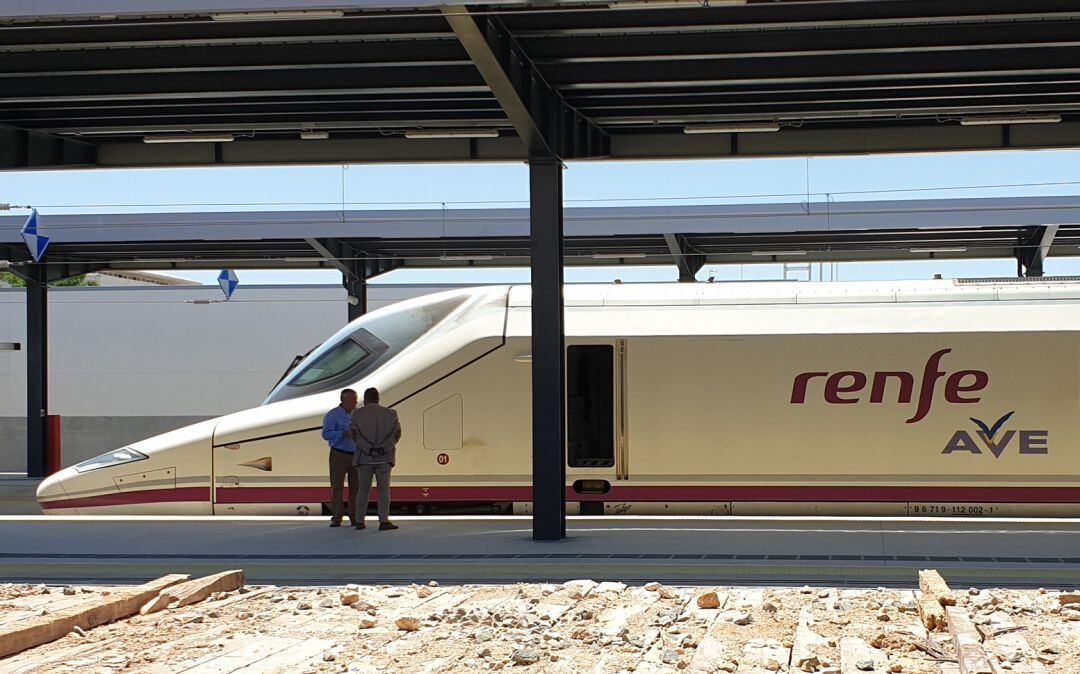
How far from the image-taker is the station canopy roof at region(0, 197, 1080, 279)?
20672mm

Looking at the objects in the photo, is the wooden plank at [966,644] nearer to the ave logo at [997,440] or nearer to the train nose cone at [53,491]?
the ave logo at [997,440]

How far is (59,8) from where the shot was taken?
9156 millimetres

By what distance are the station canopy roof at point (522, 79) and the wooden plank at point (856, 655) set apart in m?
4.72

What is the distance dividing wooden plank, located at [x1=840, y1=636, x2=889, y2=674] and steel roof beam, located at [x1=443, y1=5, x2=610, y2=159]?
18.4ft

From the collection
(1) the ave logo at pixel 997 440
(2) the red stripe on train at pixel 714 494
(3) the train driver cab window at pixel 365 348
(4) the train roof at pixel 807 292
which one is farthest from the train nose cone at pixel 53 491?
(1) the ave logo at pixel 997 440

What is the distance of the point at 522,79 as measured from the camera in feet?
38.4

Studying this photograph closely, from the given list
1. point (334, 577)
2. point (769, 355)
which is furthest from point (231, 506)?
point (769, 355)

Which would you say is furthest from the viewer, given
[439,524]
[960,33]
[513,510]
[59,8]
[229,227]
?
[229,227]

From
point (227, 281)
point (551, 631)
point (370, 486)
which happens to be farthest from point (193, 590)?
point (227, 281)

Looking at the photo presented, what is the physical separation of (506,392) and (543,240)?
2.86 meters

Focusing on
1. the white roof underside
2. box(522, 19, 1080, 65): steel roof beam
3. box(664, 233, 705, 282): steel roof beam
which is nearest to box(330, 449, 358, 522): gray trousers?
the white roof underside

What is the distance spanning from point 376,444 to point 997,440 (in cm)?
697

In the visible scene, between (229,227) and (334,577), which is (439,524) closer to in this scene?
(334,577)

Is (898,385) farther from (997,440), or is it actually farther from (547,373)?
(547,373)
